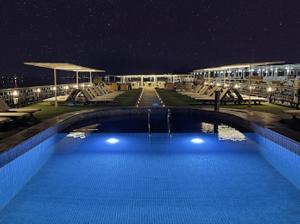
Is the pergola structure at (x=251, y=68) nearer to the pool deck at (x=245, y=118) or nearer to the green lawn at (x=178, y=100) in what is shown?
the green lawn at (x=178, y=100)

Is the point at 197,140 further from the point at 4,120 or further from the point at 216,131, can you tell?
the point at 4,120

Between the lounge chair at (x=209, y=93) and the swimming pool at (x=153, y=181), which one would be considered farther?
the lounge chair at (x=209, y=93)

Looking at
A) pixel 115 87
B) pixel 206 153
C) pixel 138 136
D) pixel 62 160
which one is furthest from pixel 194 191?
pixel 115 87

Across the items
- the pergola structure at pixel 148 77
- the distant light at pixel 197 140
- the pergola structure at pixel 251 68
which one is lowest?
the distant light at pixel 197 140

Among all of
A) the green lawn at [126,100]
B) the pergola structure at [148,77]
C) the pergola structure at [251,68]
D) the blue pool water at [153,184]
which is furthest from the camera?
the pergola structure at [148,77]

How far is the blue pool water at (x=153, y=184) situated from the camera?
4.79 metres

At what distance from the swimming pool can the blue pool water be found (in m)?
0.01

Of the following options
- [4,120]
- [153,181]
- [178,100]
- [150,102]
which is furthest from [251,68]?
[153,181]

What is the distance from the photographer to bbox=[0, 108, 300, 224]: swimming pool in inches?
190

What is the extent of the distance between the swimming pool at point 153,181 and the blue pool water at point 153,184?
1 cm

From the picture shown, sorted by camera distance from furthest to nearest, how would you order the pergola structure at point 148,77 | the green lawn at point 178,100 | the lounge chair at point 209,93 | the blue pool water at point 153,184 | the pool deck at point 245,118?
the pergola structure at point 148,77 → the lounge chair at point 209,93 → the green lawn at point 178,100 → the pool deck at point 245,118 → the blue pool water at point 153,184

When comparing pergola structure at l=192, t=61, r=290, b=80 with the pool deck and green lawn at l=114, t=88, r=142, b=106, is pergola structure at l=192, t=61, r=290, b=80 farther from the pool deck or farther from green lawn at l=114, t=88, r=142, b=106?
the pool deck

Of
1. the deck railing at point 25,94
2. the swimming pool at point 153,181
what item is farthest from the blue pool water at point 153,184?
the deck railing at point 25,94

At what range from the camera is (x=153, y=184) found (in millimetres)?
6113
